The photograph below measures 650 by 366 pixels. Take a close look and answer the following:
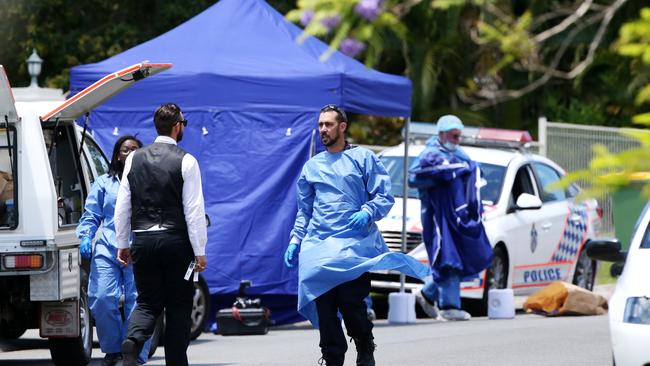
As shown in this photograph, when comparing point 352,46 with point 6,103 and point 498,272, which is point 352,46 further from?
point 498,272

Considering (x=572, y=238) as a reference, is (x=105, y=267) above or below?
above

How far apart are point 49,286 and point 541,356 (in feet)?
12.6

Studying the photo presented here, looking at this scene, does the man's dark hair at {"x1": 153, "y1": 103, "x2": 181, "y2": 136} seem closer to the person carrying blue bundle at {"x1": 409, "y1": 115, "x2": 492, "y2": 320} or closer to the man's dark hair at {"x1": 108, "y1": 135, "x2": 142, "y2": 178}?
the man's dark hair at {"x1": 108, "y1": 135, "x2": 142, "y2": 178}

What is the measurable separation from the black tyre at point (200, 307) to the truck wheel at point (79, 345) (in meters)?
2.58

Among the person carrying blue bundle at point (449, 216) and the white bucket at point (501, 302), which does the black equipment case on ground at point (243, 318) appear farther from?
the white bucket at point (501, 302)

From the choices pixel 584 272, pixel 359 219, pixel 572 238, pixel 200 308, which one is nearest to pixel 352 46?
pixel 359 219

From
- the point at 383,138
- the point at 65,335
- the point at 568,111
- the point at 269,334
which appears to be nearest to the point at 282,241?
the point at 269,334

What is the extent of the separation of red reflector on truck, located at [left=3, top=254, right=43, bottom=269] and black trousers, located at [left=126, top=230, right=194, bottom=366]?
3.98 ft

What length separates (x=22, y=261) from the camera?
32.9 ft

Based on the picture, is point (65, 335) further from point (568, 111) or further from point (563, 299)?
point (568, 111)

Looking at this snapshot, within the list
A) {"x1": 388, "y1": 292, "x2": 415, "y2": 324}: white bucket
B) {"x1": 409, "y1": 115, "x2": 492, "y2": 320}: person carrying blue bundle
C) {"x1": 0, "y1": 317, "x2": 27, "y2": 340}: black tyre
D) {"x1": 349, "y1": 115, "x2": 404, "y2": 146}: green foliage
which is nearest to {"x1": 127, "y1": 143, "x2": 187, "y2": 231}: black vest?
{"x1": 0, "y1": 317, "x2": 27, "y2": 340}: black tyre

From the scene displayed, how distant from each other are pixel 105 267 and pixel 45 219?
539 mm

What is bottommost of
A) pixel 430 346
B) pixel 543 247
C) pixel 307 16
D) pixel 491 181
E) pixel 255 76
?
pixel 430 346

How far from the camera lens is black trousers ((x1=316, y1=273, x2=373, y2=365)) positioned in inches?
373
